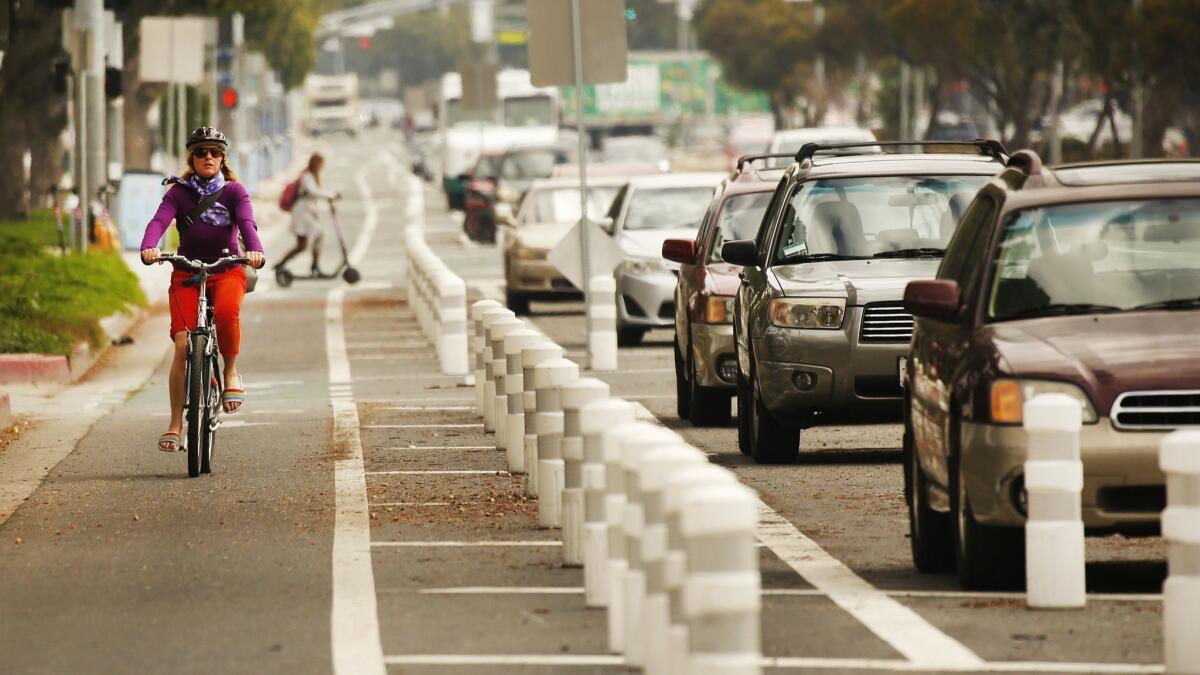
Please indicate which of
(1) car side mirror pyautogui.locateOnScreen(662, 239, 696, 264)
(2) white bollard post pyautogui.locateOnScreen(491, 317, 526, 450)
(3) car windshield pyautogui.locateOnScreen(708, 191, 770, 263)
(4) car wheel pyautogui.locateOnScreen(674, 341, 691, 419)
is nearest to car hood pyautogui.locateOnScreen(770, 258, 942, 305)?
(2) white bollard post pyautogui.locateOnScreen(491, 317, 526, 450)

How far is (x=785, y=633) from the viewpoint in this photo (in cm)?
864

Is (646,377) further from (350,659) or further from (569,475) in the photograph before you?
(350,659)

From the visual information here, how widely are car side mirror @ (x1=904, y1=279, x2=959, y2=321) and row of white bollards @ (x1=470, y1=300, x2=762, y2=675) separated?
1.18m

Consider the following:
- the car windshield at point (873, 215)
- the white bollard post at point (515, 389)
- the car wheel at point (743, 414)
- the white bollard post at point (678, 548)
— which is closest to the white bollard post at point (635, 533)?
the white bollard post at point (678, 548)

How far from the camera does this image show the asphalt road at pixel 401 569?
328 inches

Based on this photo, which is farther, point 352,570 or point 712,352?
point 712,352

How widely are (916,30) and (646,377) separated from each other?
158 ft

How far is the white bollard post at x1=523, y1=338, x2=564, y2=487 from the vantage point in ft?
38.7

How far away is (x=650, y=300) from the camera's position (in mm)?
24375

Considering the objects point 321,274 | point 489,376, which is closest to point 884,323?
point 489,376

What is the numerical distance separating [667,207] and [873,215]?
10.8 meters

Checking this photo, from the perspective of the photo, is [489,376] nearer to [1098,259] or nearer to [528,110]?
[1098,259]

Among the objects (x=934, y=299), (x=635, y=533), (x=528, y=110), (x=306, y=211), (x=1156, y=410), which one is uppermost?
(x=528, y=110)

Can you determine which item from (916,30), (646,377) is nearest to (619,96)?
(916,30)
